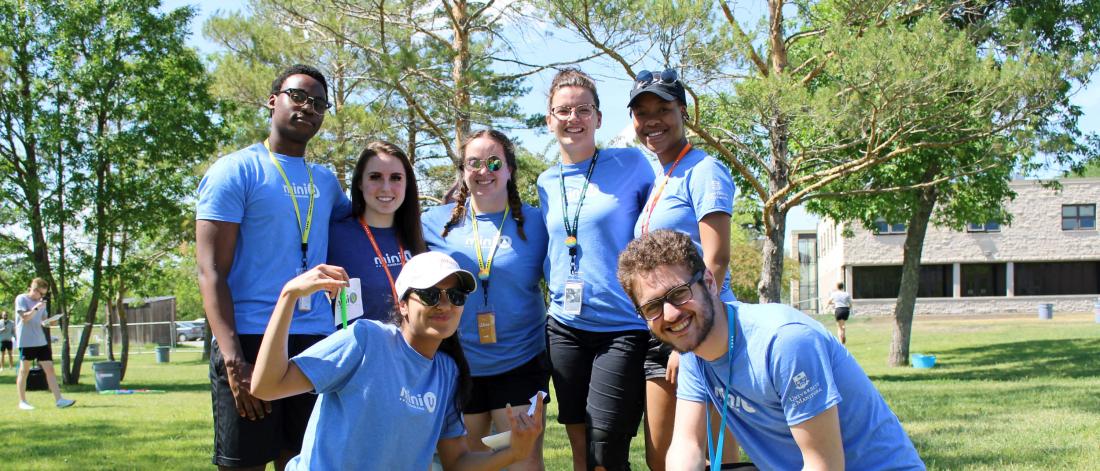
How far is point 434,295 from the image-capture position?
3098 mm

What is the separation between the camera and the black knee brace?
4.01m

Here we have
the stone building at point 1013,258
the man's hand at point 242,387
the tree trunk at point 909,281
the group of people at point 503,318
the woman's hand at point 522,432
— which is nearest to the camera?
the group of people at point 503,318

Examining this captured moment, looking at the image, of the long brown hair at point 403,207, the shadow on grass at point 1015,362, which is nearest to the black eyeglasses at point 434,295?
the long brown hair at point 403,207

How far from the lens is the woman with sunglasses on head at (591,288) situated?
158 inches

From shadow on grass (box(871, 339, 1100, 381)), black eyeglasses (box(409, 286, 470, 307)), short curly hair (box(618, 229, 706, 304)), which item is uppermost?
short curly hair (box(618, 229, 706, 304))

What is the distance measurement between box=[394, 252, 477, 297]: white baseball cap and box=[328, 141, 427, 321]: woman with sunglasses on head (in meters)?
0.65

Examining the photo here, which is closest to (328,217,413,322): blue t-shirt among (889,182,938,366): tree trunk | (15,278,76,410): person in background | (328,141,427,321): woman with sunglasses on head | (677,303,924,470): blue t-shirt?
(328,141,427,321): woman with sunglasses on head

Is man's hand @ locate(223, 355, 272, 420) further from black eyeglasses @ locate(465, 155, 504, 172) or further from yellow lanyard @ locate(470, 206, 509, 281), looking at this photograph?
black eyeglasses @ locate(465, 155, 504, 172)

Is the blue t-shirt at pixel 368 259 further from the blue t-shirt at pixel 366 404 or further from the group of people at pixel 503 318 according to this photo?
the blue t-shirt at pixel 366 404

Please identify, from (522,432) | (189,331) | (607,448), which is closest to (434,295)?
(522,432)

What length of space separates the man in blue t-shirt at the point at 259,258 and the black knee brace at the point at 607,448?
1275mm

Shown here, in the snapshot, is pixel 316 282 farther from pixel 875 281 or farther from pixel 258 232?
pixel 875 281

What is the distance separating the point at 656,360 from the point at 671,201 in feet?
2.36

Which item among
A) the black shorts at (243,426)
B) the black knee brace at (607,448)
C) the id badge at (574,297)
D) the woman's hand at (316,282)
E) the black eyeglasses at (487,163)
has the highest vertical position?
the black eyeglasses at (487,163)
